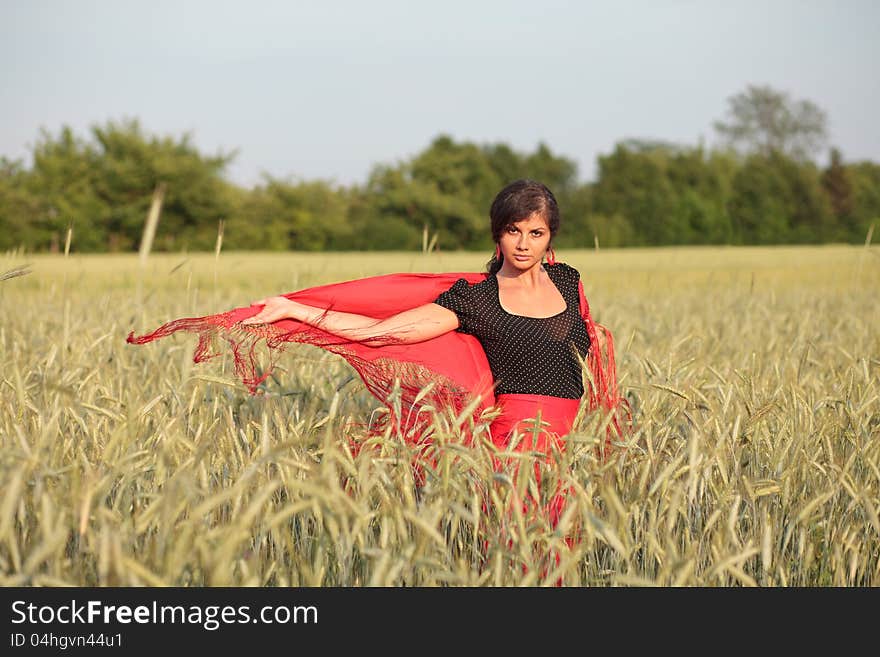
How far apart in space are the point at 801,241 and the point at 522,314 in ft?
107

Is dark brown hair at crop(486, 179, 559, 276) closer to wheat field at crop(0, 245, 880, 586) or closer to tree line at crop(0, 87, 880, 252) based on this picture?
wheat field at crop(0, 245, 880, 586)

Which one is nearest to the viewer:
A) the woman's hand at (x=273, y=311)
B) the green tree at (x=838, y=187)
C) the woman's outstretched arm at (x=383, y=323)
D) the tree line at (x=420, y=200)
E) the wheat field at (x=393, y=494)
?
the wheat field at (x=393, y=494)

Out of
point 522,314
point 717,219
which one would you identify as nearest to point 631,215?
point 717,219

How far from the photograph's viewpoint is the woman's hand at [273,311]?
222cm

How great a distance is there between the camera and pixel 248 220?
102ft

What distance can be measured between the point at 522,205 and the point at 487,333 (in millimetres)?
395

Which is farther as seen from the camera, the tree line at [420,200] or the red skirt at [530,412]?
the tree line at [420,200]

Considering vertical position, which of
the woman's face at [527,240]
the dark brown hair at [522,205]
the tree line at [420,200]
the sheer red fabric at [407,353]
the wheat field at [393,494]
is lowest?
the wheat field at [393,494]

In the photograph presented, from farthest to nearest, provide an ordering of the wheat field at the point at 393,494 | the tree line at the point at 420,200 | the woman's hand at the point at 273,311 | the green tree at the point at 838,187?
the green tree at the point at 838,187 → the tree line at the point at 420,200 → the woman's hand at the point at 273,311 → the wheat field at the point at 393,494

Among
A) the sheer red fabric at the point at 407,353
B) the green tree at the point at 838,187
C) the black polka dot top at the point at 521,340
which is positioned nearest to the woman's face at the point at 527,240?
the black polka dot top at the point at 521,340

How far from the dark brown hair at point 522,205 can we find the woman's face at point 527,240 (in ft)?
0.05

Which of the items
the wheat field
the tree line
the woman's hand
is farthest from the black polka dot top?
the tree line

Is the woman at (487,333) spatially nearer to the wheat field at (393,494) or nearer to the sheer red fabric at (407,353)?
the sheer red fabric at (407,353)

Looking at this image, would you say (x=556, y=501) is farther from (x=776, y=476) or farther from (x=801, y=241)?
(x=801, y=241)
